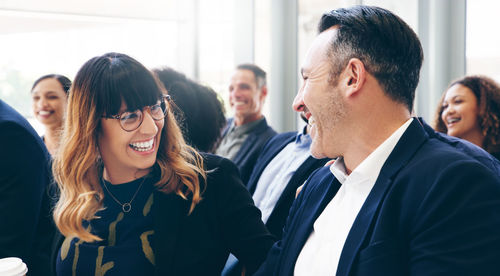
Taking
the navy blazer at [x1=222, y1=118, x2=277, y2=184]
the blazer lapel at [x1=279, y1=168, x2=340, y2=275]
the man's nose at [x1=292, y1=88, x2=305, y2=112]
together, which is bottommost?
the navy blazer at [x1=222, y1=118, x2=277, y2=184]

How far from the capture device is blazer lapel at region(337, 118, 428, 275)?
1001 millimetres

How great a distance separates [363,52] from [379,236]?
0.43 m

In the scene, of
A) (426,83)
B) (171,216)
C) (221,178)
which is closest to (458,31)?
(426,83)

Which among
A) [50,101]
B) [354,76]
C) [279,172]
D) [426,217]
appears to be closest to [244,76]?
[50,101]

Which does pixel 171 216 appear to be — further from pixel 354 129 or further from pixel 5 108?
pixel 5 108

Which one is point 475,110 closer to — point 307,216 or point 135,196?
point 307,216

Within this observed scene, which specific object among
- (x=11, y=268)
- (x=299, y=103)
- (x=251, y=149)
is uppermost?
(x=299, y=103)

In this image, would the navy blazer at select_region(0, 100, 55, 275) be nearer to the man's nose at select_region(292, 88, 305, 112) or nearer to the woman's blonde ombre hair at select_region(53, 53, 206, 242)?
the woman's blonde ombre hair at select_region(53, 53, 206, 242)

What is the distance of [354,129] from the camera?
114 centimetres

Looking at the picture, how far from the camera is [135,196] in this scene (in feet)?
5.16

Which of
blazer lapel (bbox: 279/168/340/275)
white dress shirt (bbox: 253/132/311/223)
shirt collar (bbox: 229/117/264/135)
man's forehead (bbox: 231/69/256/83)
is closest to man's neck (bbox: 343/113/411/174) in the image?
blazer lapel (bbox: 279/168/340/275)

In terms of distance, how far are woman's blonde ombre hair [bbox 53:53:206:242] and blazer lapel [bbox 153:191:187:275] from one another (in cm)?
3

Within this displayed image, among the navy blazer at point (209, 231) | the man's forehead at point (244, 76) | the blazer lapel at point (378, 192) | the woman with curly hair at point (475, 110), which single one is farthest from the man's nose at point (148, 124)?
the man's forehead at point (244, 76)

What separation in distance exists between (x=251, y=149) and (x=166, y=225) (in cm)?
196
